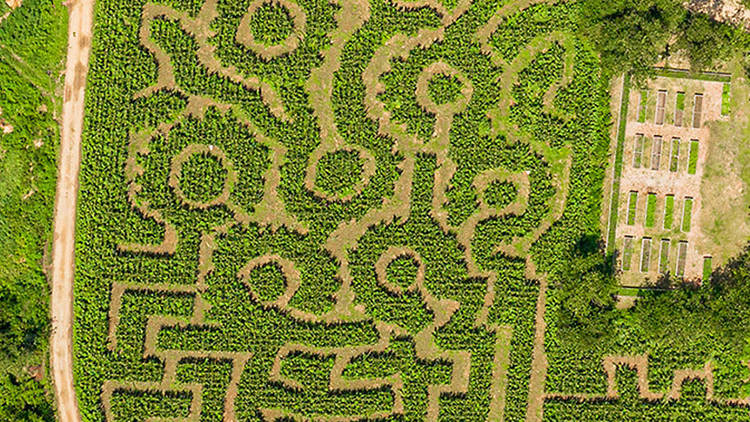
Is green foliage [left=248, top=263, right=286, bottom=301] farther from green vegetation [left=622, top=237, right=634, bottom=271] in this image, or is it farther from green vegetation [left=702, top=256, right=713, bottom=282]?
green vegetation [left=702, top=256, right=713, bottom=282]

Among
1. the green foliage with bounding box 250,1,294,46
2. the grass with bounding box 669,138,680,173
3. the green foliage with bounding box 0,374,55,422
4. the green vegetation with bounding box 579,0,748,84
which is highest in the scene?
the green vegetation with bounding box 579,0,748,84

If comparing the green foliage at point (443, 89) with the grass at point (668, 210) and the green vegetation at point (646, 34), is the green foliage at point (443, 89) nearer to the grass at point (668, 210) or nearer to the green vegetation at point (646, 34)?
the green vegetation at point (646, 34)

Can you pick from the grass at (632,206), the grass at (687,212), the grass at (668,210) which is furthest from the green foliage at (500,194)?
the grass at (687,212)

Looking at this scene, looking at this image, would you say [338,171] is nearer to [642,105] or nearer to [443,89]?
[443,89]

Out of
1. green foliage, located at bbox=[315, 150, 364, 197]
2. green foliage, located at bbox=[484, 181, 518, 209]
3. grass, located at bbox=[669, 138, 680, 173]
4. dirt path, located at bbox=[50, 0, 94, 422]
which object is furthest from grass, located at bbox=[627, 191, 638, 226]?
dirt path, located at bbox=[50, 0, 94, 422]

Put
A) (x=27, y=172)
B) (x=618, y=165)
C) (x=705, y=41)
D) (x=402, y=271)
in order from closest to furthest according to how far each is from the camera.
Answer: (x=705, y=41)
(x=27, y=172)
(x=402, y=271)
(x=618, y=165)

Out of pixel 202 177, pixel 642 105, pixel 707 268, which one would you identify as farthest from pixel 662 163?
pixel 202 177

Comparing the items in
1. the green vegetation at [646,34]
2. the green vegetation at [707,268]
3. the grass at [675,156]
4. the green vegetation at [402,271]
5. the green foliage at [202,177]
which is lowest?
the green vegetation at [402,271]
